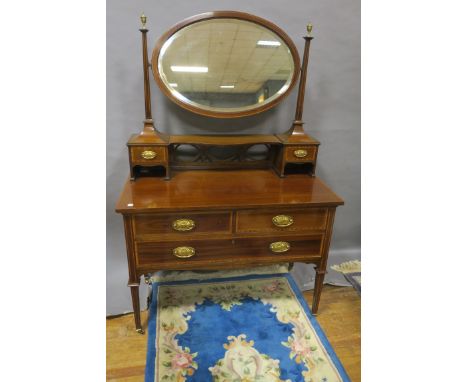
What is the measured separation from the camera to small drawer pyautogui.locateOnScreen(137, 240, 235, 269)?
4.17ft

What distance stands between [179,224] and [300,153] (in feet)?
2.39

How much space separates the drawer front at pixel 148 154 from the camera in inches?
55.3

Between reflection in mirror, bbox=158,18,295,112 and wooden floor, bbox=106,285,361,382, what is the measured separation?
122 centimetres

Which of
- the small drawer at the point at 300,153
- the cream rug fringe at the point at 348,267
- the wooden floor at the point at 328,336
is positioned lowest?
the wooden floor at the point at 328,336

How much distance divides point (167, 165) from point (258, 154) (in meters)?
0.55

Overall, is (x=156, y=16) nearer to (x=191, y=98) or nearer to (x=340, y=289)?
(x=191, y=98)

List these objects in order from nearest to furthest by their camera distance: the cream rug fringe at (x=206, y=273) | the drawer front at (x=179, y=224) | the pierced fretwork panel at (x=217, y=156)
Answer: the drawer front at (x=179, y=224)
the pierced fretwork panel at (x=217, y=156)
the cream rug fringe at (x=206, y=273)

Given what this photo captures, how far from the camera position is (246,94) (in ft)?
4.97

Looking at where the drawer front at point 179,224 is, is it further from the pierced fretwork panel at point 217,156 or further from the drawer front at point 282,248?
the pierced fretwork panel at point 217,156

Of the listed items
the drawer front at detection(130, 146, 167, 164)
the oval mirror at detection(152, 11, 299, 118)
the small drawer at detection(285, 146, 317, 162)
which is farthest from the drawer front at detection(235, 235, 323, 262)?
the oval mirror at detection(152, 11, 299, 118)

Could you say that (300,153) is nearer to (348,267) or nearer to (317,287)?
Answer: (317,287)

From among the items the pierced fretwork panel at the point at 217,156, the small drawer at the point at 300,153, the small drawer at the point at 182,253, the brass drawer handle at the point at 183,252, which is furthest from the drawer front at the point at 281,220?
the pierced fretwork panel at the point at 217,156

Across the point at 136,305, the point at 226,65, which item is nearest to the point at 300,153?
the point at 226,65

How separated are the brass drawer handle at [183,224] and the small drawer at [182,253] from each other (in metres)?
0.07
